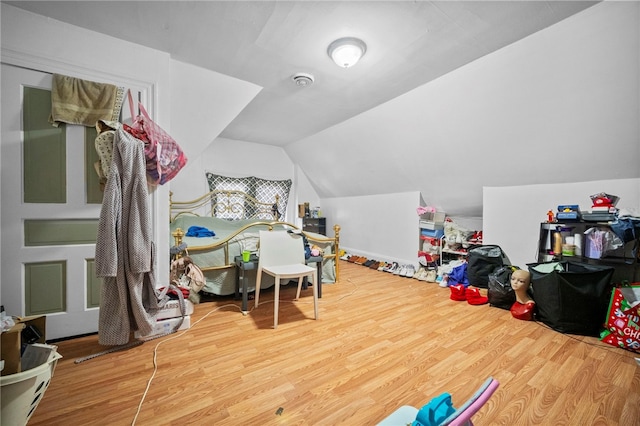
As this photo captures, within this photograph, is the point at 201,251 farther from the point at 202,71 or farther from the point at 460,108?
the point at 460,108

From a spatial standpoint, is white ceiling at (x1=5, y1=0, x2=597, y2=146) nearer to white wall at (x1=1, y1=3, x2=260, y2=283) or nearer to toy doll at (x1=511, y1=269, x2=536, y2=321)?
white wall at (x1=1, y1=3, x2=260, y2=283)

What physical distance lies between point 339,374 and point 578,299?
2140mm

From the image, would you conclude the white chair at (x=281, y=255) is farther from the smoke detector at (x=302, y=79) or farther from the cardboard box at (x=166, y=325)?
the smoke detector at (x=302, y=79)

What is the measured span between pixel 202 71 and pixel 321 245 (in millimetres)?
2533

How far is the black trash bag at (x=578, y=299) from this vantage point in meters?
2.10

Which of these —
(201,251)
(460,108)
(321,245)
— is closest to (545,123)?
(460,108)

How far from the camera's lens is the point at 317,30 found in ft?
6.75

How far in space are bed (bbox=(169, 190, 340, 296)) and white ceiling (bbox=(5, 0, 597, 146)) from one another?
1752mm

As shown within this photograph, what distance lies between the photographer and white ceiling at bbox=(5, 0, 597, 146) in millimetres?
1837

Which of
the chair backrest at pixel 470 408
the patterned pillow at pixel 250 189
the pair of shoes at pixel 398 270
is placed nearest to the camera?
the chair backrest at pixel 470 408

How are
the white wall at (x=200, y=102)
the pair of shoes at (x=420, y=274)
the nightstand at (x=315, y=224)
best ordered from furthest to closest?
the nightstand at (x=315, y=224)
the pair of shoes at (x=420, y=274)
the white wall at (x=200, y=102)

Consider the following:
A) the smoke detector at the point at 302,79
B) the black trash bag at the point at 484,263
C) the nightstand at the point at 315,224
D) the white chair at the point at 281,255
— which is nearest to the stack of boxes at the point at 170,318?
the white chair at the point at 281,255

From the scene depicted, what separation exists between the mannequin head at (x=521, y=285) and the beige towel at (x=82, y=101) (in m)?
4.01

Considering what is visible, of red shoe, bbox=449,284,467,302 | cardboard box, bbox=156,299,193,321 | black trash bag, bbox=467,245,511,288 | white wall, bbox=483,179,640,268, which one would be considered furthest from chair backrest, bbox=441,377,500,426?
white wall, bbox=483,179,640,268
